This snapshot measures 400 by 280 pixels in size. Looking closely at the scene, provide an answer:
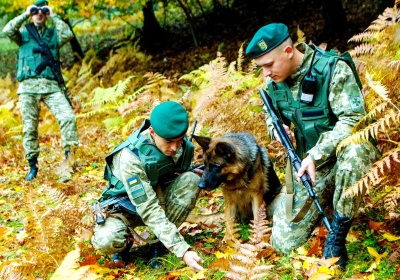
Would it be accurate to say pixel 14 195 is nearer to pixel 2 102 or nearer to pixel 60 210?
pixel 60 210

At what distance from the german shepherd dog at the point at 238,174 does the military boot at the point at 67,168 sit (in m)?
3.60

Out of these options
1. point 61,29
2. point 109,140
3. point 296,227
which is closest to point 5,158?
point 109,140

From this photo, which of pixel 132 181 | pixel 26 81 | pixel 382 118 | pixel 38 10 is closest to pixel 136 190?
pixel 132 181

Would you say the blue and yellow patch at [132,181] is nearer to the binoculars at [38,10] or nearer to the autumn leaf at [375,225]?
the autumn leaf at [375,225]

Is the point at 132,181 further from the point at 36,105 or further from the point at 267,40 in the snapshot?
the point at 36,105

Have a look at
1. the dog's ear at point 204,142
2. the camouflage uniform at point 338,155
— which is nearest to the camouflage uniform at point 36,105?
the dog's ear at point 204,142

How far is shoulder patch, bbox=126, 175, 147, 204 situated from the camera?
384cm

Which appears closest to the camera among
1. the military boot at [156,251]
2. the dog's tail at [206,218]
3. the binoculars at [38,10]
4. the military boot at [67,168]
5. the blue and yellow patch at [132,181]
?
the blue and yellow patch at [132,181]

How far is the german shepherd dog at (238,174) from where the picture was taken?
439 centimetres

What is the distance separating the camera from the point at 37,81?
771 cm

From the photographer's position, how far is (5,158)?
9250 mm

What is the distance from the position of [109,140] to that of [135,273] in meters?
5.60

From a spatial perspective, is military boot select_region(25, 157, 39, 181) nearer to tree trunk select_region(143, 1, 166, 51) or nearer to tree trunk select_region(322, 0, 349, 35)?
tree trunk select_region(322, 0, 349, 35)

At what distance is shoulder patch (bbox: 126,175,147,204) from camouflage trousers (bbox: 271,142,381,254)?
4.30 feet
